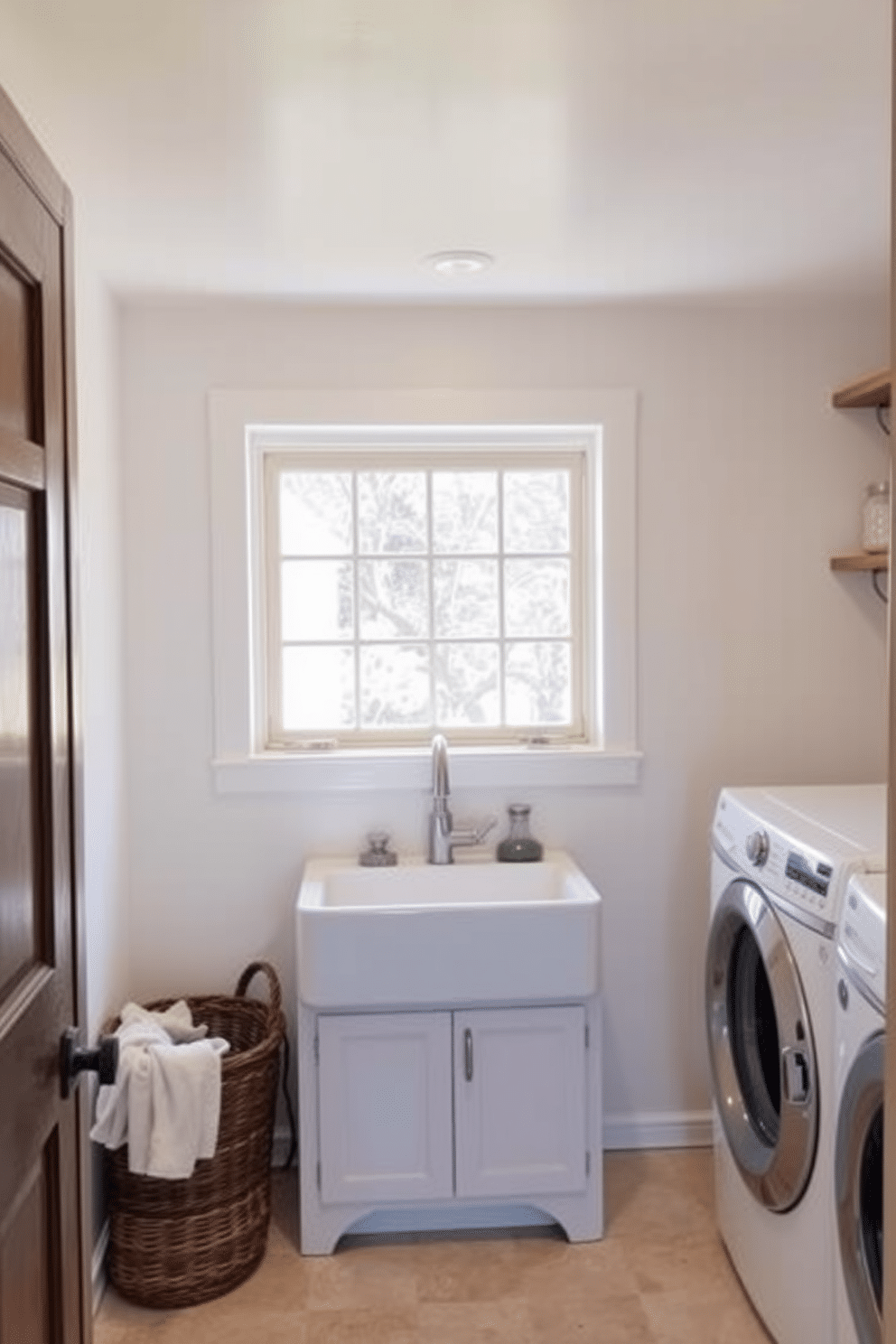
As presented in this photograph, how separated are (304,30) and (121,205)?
73 cm

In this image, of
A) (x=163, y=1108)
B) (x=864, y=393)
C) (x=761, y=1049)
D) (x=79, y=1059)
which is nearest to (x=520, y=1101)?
(x=761, y=1049)

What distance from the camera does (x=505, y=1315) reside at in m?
2.18

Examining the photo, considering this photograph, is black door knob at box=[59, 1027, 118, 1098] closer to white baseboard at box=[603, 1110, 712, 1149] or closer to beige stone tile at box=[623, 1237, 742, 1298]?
beige stone tile at box=[623, 1237, 742, 1298]

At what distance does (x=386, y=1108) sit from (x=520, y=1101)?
294mm

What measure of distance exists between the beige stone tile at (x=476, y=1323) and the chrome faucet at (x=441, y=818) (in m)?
0.95

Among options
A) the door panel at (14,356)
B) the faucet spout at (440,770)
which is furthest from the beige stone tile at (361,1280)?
the door panel at (14,356)

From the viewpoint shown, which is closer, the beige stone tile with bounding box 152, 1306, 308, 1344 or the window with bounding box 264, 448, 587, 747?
the beige stone tile with bounding box 152, 1306, 308, 1344

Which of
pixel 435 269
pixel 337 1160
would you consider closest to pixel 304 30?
pixel 435 269

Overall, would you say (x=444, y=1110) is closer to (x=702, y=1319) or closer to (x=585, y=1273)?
(x=585, y=1273)

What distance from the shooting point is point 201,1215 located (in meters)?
2.21

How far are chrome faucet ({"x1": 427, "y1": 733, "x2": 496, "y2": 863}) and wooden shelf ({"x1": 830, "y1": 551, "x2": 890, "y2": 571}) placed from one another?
3.60 feet

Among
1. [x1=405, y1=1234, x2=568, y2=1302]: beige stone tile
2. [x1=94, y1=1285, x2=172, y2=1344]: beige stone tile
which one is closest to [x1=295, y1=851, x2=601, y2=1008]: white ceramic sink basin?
[x1=405, y1=1234, x2=568, y2=1302]: beige stone tile

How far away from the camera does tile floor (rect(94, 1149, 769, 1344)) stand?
2.12 m

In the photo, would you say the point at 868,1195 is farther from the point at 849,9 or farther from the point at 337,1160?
the point at 849,9
